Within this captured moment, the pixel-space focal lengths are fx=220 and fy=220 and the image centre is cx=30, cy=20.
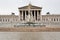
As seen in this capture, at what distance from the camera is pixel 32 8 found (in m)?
94.4

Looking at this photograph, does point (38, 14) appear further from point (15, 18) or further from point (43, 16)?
point (15, 18)

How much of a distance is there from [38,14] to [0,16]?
17652mm

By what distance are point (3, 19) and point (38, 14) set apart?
1654cm

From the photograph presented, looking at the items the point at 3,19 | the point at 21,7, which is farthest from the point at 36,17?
the point at 3,19

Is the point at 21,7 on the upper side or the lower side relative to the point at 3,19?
upper

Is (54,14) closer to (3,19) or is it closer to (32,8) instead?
(32,8)

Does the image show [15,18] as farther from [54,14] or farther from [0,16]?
[54,14]

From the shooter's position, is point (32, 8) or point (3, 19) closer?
point (32, 8)

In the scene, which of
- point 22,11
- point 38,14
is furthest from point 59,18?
point 22,11

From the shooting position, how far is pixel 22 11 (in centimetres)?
9638

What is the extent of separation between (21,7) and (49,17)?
1371 centimetres

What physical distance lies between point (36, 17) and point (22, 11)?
734 centimetres

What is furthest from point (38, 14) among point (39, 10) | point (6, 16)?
point (6, 16)

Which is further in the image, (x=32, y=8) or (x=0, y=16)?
(x=0, y=16)
